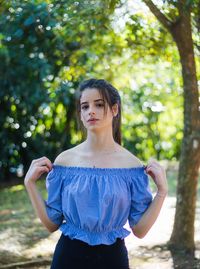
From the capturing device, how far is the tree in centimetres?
449

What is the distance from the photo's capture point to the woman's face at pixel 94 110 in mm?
2205

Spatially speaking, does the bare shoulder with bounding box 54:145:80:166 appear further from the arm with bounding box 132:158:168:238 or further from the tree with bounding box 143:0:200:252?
the tree with bounding box 143:0:200:252

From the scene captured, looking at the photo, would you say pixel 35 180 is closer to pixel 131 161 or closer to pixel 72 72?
pixel 131 161

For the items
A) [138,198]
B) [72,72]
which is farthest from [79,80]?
[138,198]

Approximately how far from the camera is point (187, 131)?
4621 millimetres

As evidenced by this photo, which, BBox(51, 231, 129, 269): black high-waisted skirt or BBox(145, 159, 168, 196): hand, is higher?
BBox(145, 159, 168, 196): hand

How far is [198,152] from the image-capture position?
4602 millimetres

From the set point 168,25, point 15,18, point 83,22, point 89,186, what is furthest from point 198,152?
point 89,186

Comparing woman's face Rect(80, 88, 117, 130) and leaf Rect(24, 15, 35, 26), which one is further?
leaf Rect(24, 15, 35, 26)

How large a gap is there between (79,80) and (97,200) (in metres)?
5.08

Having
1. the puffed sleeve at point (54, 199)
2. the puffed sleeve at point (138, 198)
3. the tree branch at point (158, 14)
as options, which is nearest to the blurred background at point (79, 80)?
the tree branch at point (158, 14)

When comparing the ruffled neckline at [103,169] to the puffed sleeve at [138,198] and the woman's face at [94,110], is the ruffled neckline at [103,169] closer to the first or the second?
the puffed sleeve at [138,198]

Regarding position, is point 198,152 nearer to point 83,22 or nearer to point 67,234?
point 83,22

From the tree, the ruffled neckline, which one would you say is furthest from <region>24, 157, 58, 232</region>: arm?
the tree
